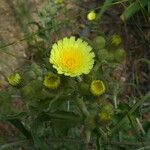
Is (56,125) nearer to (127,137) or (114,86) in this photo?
(114,86)

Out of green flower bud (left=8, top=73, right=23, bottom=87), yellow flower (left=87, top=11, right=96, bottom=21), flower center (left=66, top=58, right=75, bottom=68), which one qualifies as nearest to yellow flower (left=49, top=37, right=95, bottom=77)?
flower center (left=66, top=58, right=75, bottom=68)

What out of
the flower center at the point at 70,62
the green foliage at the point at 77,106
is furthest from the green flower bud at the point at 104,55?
the flower center at the point at 70,62

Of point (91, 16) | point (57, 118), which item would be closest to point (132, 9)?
point (91, 16)

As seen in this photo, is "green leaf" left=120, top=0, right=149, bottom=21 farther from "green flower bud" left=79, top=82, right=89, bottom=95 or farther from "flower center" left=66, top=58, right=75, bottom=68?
"green flower bud" left=79, top=82, right=89, bottom=95

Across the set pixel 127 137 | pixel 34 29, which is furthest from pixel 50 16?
pixel 127 137

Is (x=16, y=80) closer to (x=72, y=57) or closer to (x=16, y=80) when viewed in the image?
(x=16, y=80)
